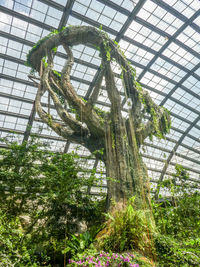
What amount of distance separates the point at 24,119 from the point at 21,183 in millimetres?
8355

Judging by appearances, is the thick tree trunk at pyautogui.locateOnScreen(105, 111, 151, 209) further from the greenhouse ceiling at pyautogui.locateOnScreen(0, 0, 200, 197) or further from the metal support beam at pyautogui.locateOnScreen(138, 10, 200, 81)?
the metal support beam at pyautogui.locateOnScreen(138, 10, 200, 81)

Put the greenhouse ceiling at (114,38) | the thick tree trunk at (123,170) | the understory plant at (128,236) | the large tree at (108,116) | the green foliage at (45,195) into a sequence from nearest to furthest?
the understory plant at (128,236) < the green foliage at (45,195) < the thick tree trunk at (123,170) < the large tree at (108,116) < the greenhouse ceiling at (114,38)

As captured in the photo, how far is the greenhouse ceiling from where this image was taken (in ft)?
29.0

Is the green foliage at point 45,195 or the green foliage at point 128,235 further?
the green foliage at point 45,195

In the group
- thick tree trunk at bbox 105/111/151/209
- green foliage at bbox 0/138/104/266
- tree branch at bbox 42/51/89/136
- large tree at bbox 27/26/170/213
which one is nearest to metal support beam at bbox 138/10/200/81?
large tree at bbox 27/26/170/213

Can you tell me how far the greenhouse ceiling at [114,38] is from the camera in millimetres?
8852

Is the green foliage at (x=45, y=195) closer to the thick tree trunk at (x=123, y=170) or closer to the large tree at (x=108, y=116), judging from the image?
the thick tree trunk at (x=123, y=170)

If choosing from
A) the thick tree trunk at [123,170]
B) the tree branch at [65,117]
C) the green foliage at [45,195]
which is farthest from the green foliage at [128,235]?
the tree branch at [65,117]

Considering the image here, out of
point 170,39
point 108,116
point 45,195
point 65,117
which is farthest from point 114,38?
point 45,195

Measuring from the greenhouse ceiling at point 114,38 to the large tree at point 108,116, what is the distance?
77cm

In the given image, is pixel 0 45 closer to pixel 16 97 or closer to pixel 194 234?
pixel 16 97

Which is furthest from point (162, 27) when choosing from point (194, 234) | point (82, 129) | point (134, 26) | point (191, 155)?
point (191, 155)

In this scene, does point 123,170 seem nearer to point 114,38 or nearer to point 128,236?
point 128,236

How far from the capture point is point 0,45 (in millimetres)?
9477
